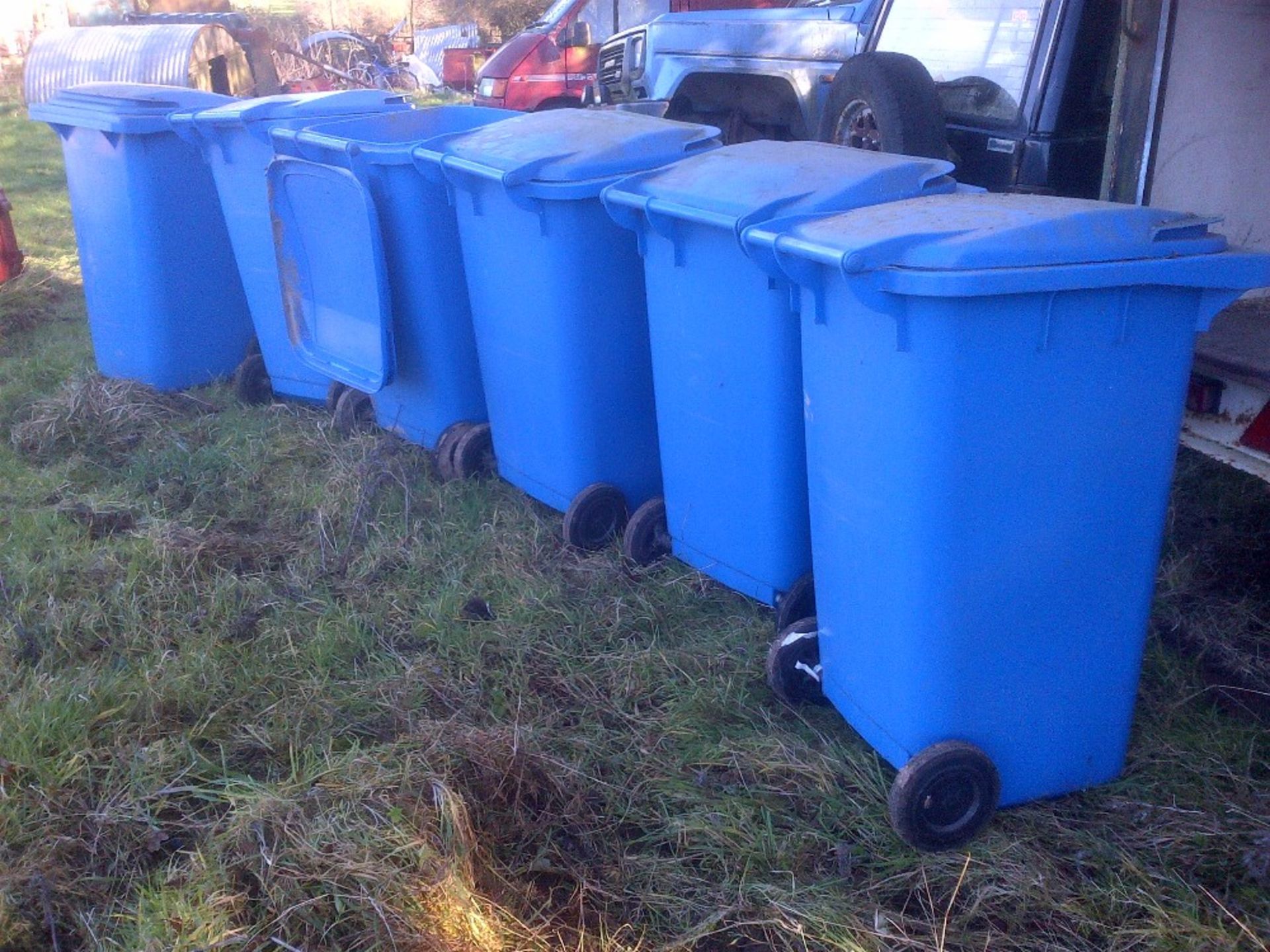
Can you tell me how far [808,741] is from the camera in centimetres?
300

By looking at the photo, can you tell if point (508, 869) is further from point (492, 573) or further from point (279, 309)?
point (279, 309)

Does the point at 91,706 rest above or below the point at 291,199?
below

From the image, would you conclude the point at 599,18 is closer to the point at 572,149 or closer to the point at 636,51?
the point at 636,51

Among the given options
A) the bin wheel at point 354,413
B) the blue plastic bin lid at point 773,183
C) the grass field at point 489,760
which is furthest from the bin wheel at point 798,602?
the bin wheel at point 354,413

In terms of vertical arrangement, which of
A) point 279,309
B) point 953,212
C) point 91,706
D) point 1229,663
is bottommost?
point 1229,663

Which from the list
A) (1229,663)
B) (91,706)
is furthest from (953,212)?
(91,706)

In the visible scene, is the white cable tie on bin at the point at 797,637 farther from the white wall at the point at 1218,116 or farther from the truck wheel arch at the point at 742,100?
the truck wheel arch at the point at 742,100

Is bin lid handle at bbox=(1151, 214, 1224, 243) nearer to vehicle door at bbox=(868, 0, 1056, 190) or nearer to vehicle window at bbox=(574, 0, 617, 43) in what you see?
vehicle door at bbox=(868, 0, 1056, 190)

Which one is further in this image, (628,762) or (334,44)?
(334,44)

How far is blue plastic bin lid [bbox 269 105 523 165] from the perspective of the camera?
174 inches

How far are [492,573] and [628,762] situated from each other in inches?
44.5

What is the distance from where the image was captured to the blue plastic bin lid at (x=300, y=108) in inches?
197

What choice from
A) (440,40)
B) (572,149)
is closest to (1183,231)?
(572,149)

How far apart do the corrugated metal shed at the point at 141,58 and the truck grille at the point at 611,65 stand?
5866mm
